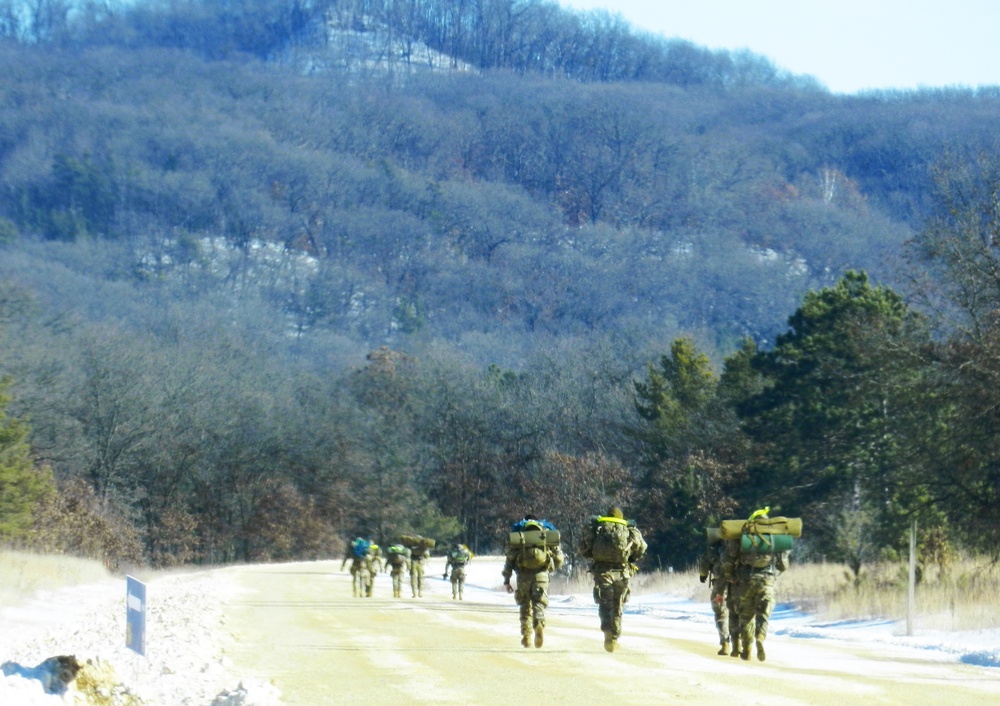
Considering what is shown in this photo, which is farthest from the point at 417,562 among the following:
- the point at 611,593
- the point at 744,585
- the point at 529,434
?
the point at 529,434

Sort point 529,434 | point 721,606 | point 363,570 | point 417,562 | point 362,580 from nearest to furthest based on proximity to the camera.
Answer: point 721,606
point 362,580
point 363,570
point 417,562
point 529,434

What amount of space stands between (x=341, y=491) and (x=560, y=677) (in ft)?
257

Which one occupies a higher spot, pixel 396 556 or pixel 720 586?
pixel 720 586

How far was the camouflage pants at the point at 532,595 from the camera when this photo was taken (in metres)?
19.2

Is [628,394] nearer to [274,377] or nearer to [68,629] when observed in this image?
[274,377]

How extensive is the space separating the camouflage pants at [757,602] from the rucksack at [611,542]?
1.62 meters

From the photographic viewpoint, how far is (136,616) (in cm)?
1435

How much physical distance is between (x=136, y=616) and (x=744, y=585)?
738 centimetres

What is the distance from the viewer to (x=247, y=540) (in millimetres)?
89438

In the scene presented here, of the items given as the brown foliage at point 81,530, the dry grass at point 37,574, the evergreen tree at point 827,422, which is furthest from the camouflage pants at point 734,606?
the brown foliage at point 81,530

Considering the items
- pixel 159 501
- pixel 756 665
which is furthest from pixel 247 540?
pixel 756 665

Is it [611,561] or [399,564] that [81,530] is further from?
[611,561]

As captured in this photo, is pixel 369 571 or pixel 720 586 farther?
pixel 369 571

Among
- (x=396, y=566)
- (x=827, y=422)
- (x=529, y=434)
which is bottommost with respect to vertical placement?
(x=396, y=566)
